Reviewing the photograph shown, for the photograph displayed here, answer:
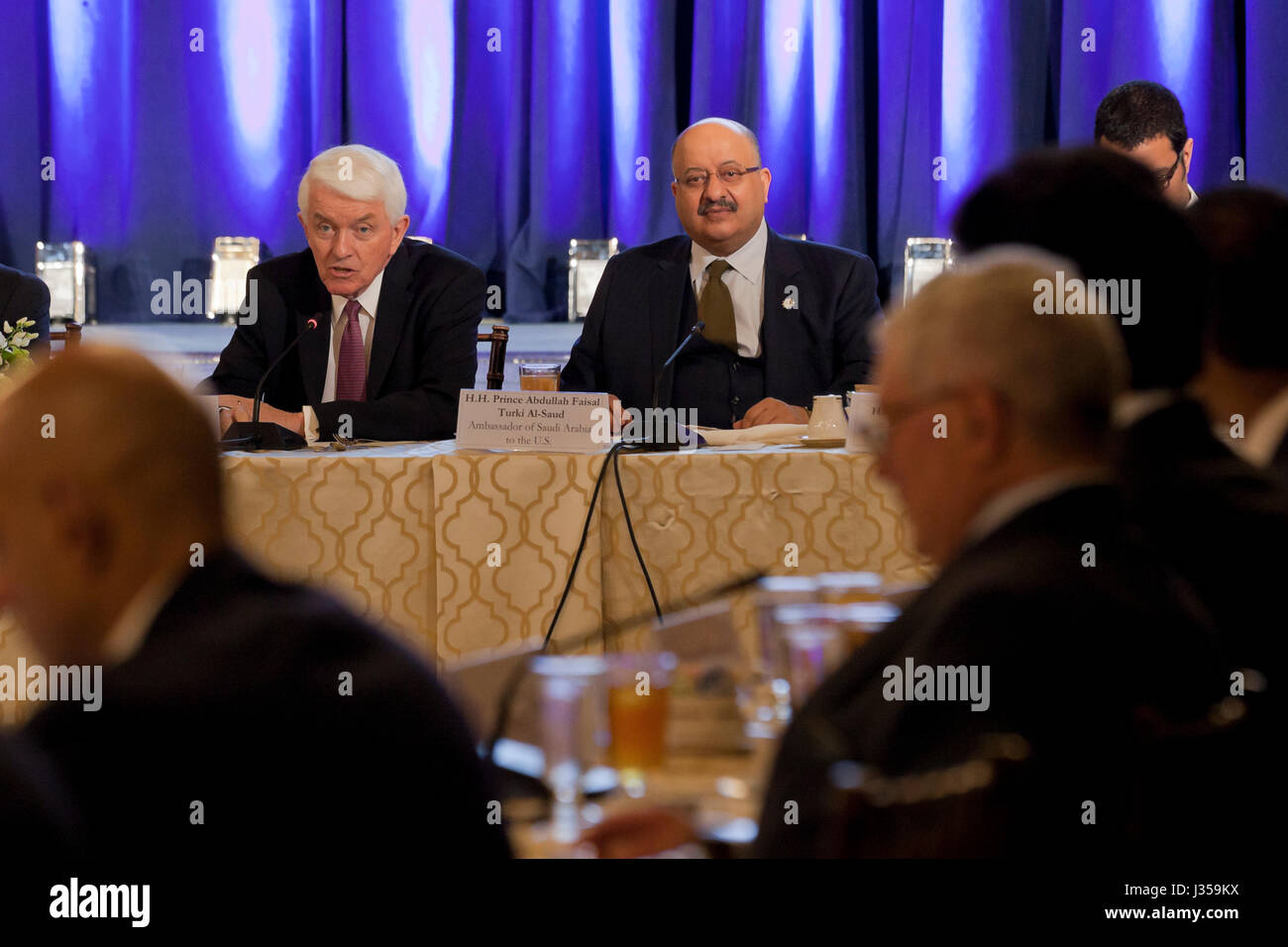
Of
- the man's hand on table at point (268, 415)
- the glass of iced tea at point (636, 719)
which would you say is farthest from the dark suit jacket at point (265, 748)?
the man's hand on table at point (268, 415)

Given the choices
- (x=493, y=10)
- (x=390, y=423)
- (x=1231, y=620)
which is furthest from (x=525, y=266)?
(x=1231, y=620)

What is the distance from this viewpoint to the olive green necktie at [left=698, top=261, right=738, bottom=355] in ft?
11.1

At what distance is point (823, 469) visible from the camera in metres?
2.50

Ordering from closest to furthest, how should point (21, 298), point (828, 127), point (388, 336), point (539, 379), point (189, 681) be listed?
point (189, 681), point (539, 379), point (388, 336), point (21, 298), point (828, 127)

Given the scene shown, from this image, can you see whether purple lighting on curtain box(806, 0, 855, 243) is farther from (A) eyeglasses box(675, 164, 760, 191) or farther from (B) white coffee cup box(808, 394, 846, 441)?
(B) white coffee cup box(808, 394, 846, 441)

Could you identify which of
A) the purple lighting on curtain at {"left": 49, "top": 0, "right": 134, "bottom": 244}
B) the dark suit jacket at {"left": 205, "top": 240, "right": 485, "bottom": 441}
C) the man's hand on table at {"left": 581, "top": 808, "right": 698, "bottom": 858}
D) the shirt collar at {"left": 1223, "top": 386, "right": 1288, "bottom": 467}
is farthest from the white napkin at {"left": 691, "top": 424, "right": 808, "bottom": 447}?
the purple lighting on curtain at {"left": 49, "top": 0, "right": 134, "bottom": 244}

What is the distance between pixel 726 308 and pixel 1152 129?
1.11 metres

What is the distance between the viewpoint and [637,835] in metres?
0.88

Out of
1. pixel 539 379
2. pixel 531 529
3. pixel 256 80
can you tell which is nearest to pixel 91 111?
pixel 256 80

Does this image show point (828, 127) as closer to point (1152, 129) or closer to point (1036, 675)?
point (1152, 129)

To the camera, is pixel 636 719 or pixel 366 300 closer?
pixel 636 719

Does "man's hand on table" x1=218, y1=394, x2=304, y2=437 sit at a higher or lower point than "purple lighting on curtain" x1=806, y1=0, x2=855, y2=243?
lower
